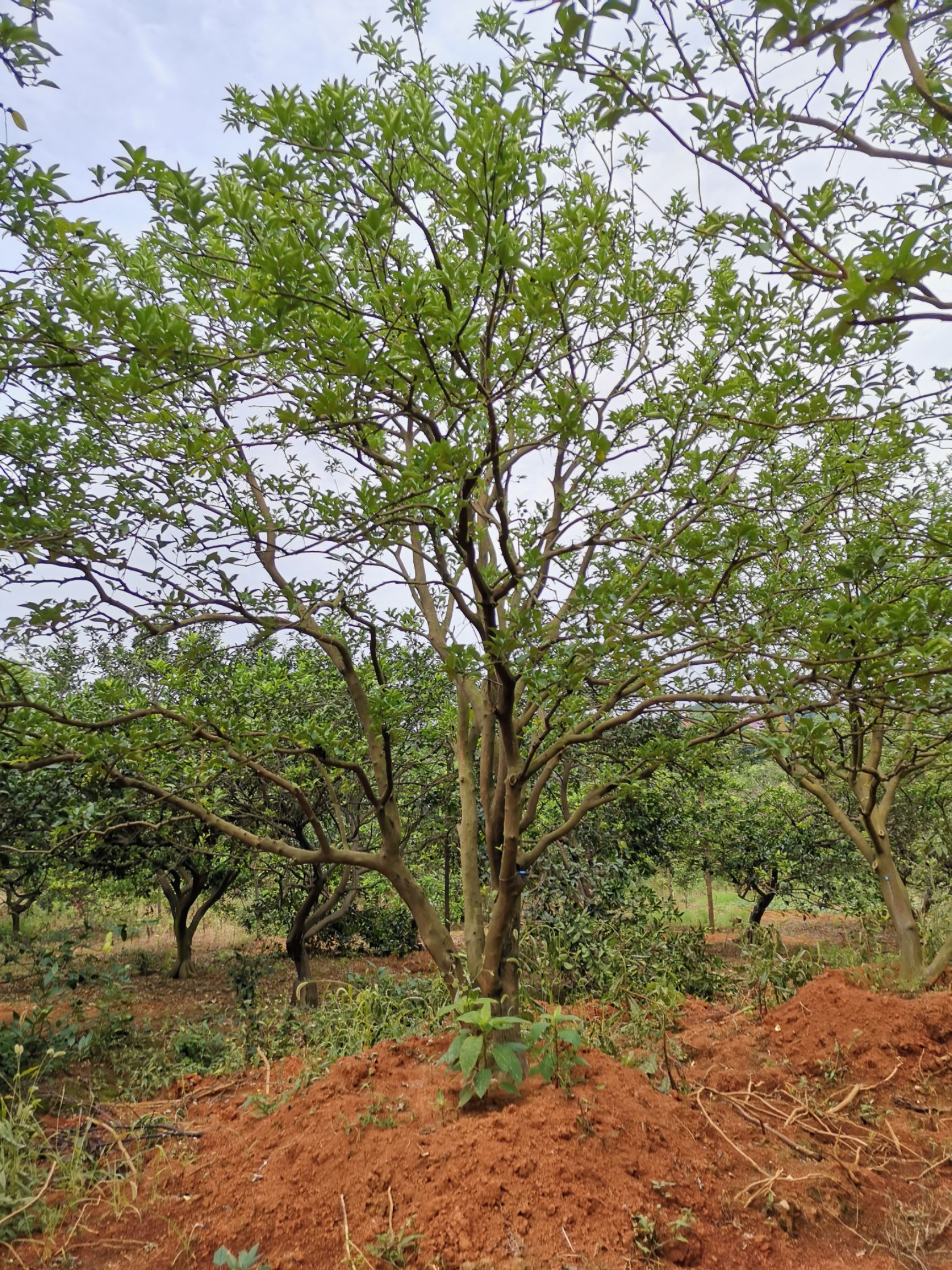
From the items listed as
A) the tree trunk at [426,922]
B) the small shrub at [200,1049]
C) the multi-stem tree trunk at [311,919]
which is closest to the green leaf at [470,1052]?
the tree trunk at [426,922]

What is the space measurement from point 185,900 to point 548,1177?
29.6 ft

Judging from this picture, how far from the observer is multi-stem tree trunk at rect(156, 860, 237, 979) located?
1002 centimetres

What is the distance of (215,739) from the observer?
388 centimetres

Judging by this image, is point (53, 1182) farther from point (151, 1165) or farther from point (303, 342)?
point (303, 342)

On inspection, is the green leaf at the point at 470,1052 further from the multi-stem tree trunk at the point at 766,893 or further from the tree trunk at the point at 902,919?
the multi-stem tree trunk at the point at 766,893

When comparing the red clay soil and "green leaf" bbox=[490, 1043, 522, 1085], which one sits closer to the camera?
the red clay soil

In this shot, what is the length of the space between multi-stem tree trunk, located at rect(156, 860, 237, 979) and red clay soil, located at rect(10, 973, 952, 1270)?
268 inches

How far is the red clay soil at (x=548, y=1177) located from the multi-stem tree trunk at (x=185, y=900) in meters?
6.80

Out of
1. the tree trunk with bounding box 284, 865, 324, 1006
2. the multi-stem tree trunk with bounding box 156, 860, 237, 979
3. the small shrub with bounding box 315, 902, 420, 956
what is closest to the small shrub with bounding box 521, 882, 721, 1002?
the tree trunk with bounding box 284, 865, 324, 1006

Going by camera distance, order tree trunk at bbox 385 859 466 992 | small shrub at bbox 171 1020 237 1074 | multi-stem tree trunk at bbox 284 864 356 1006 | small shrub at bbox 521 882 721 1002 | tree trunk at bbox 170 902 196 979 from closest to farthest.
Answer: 1. tree trunk at bbox 385 859 466 992
2. small shrub at bbox 521 882 721 1002
3. small shrub at bbox 171 1020 237 1074
4. multi-stem tree trunk at bbox 284 864 356 1006
5. tree trunk at bbox 170 902 196 979

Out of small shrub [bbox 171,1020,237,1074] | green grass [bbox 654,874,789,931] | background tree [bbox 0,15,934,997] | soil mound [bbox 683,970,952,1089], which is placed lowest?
green grass [bbox 654,874,789,931]

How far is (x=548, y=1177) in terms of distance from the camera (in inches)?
99.3

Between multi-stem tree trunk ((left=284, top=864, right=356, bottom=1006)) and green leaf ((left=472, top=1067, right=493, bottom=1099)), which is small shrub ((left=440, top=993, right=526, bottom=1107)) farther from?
multi-stem tree trunk ((left=284, top=864, right=356, bottom=1006))

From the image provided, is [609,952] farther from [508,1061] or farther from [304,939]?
[304,939]
